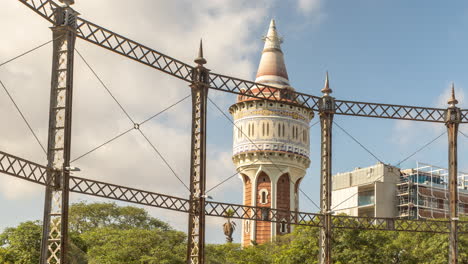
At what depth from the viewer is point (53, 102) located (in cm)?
2122

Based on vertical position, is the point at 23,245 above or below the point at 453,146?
below

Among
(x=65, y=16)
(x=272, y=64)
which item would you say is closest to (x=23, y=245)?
(x=65, y=16)

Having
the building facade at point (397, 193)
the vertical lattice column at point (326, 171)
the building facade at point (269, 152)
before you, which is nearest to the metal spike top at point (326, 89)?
the vertical lattice column at point (326, 171)

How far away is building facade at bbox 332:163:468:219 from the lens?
7475 centimetres

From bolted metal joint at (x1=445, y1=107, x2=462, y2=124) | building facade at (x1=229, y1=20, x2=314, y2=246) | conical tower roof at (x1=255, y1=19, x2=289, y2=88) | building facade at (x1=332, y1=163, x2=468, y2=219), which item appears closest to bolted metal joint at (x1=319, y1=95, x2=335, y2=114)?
bolted metal joint at (x1=445, y1=107, x2=462, y2=124)

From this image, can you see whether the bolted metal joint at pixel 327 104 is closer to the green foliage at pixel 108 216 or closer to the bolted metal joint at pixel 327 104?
the bolted metal joint at pixel 327 104

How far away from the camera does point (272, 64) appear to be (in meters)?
65.4

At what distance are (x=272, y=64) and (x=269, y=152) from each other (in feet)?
28.2

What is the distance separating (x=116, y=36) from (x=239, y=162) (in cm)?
4045

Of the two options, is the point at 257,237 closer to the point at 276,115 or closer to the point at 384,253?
the point at 276,115

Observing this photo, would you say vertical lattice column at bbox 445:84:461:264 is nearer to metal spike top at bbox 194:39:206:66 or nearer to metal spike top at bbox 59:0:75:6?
metal spike top at bbox 194:39:206:66

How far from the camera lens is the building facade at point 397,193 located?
74.8 metres

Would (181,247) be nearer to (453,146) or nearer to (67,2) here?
(453,146)

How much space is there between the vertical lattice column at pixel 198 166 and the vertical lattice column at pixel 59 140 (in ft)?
17.0
